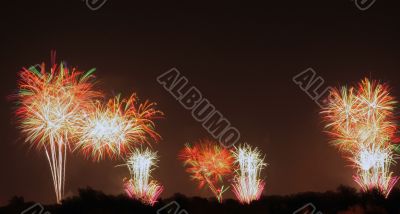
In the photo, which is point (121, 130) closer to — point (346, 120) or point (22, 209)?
point (22, 209)

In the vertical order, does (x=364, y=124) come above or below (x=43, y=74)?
above

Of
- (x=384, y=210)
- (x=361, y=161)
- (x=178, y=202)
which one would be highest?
(x=361, y=161)

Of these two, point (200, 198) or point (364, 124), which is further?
point (364, 124)

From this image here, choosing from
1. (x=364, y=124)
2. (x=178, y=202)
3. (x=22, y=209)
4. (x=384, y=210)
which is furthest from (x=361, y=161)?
(x=22, y=209)

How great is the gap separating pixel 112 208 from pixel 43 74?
15686 millimetres

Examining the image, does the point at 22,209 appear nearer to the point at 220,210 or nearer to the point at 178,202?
the point at 178,202

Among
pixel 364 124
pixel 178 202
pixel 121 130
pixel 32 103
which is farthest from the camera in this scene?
pixel 364 124

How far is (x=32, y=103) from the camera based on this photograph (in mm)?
40344

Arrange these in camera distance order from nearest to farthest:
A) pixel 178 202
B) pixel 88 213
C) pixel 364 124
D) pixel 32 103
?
pixel 88 213
pixel 178 202
pixel 32 103
pixel 364 124

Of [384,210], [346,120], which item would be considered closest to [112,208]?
[384,210]

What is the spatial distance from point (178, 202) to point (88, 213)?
542 centimetres

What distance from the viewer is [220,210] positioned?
31656mm

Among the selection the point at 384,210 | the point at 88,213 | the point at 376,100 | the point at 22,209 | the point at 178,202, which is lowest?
the point at 22,209

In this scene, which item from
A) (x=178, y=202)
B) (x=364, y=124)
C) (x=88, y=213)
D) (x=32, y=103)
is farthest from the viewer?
(x=364, y=124)
